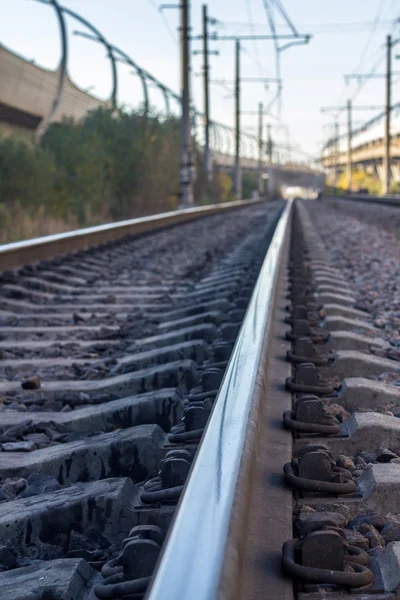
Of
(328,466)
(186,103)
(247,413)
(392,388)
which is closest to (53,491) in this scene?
(247,413)

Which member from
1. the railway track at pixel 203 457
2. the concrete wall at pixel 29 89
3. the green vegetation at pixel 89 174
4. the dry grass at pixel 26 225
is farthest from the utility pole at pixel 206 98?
the railway track at pixel 203 457

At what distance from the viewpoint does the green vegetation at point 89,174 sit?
1816 cm

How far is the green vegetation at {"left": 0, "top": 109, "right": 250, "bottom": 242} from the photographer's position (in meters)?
18.2

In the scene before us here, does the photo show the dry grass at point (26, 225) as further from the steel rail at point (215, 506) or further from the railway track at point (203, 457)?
the steel rail at point (215, 506)

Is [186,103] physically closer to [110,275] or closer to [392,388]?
[110,275]

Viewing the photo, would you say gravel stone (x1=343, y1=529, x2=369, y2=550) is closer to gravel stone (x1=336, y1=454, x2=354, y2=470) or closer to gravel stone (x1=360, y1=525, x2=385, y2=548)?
gravel stone (x1=360, y1=525, x2=385, y2=548)

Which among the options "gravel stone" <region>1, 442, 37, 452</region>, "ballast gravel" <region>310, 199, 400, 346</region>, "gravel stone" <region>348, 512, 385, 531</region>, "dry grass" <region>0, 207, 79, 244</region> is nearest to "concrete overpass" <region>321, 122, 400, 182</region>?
"dry grass" <region>0, 207, 79, 244</region>

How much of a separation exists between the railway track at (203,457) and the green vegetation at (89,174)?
1018 centimetres

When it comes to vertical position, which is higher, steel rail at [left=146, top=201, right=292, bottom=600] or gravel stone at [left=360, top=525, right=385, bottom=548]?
steel rail at [left=146, top=201, right=292, bottom=600]

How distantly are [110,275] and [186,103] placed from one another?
54.8 ft

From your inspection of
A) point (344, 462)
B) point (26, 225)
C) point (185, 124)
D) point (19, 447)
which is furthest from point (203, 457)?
point (185, 124)

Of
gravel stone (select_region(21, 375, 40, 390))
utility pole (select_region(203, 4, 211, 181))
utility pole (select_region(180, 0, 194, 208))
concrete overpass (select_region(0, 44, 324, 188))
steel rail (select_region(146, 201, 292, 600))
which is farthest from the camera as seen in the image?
utility pole (select_region(203, 4, 211, 181))

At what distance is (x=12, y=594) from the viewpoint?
158cm

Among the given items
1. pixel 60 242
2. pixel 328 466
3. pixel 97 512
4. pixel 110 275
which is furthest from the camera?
pixel 60 242
